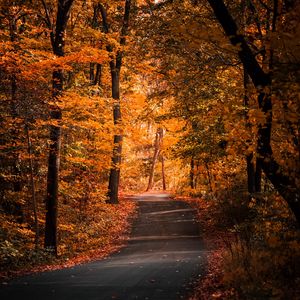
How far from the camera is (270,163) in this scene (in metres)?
6.80

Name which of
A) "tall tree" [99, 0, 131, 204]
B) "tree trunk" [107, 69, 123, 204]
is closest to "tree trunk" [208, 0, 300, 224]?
"tall tree" [99, 0, 131, 204]

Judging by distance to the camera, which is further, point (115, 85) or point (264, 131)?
point (115, 85)

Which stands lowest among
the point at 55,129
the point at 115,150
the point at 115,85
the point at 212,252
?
the point at 212,252

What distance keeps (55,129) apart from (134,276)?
6731 millimetres

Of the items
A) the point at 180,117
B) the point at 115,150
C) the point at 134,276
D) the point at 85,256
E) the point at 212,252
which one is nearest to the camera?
the point at 134,276

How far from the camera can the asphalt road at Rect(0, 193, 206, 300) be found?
8016 millimetres

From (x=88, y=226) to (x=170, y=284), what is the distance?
11.2 m

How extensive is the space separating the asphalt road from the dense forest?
114cm

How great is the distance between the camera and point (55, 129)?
1453cm

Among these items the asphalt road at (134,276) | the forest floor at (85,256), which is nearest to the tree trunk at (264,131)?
the asphalt road at (134,276)

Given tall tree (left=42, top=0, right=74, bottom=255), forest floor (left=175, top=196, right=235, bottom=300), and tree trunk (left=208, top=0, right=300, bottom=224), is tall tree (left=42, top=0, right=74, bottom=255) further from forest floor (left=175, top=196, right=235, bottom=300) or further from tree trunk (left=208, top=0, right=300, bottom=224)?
tree trunk (left=208, top=0, right=300, bottom=224)

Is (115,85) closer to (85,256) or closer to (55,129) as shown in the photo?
(55,129)

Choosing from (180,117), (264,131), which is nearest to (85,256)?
(180,117)

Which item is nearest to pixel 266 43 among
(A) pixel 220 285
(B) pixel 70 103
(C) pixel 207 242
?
(A) pixel 220 285
